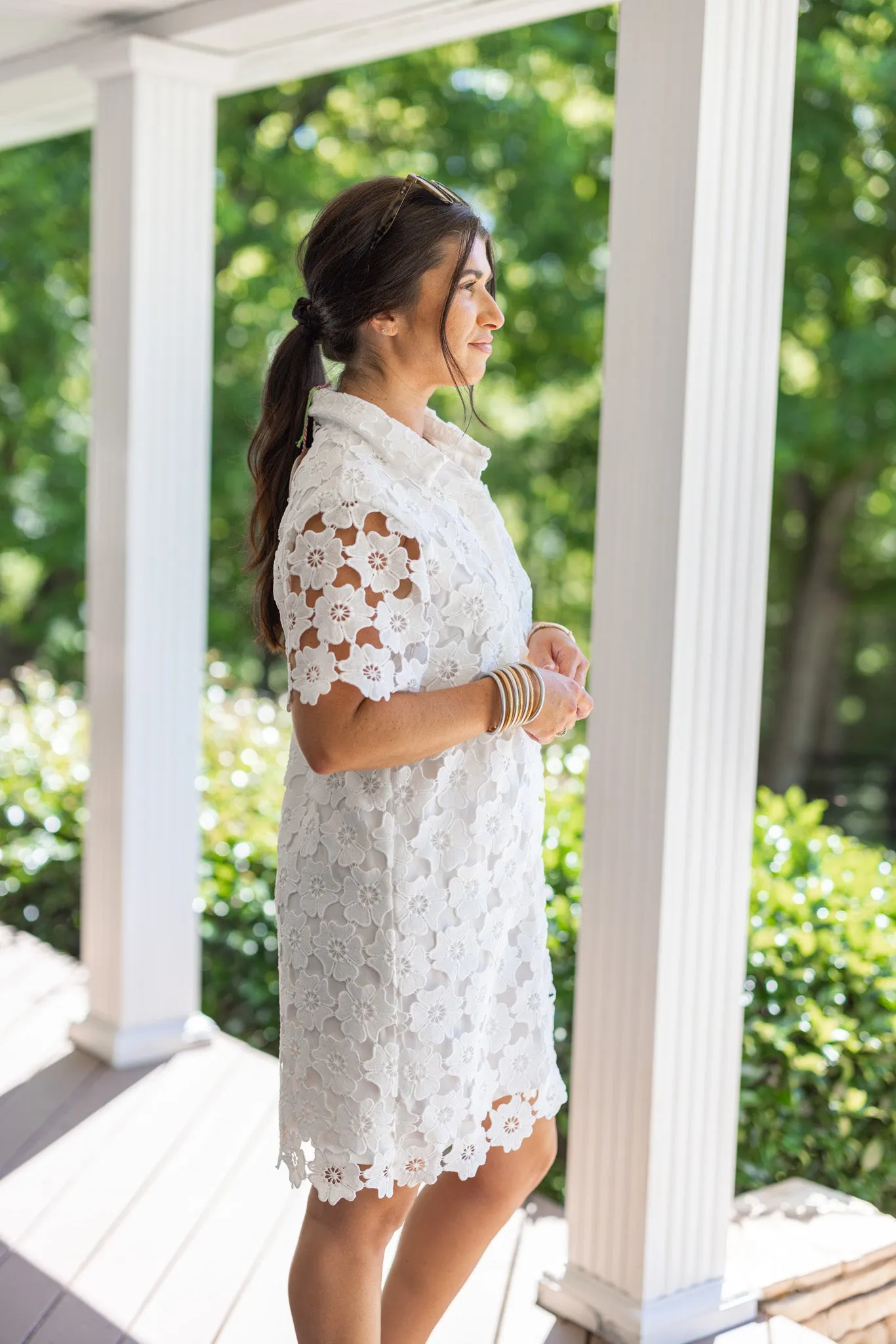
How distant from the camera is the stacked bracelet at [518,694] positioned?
1.74 meters

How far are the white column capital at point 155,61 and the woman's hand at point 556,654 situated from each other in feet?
8.07

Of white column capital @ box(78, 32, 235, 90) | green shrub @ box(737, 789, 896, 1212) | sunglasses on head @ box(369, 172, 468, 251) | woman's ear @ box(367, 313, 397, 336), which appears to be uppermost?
white column capital @ box(78, 32, 235, 90)

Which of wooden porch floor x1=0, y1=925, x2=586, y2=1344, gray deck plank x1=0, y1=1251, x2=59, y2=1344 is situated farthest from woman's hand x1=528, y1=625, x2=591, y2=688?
gray deck plank x1=0, y1=1251, x2=59, y2=1344

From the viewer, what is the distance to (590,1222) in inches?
102

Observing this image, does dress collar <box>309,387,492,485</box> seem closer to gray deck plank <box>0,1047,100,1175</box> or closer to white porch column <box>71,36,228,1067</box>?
white porch column <box>71,36,228,1067</box>

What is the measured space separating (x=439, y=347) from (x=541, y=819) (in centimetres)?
65

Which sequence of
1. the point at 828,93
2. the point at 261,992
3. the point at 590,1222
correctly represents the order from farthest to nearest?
the point at 828,93
the point at 261,992
the point at 590,1222

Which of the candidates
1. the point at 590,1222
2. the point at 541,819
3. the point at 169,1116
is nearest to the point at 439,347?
the point at 541,819

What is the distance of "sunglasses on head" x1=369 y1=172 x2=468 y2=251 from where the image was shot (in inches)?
70.1

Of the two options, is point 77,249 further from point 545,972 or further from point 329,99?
point 545,972

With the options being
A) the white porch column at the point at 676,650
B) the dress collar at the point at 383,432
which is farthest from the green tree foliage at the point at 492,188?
the dress collar at the point at 383,432

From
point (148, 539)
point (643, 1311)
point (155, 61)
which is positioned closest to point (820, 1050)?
point (643, 1311)

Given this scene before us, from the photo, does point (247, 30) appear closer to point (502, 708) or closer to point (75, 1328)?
point (502, 708)

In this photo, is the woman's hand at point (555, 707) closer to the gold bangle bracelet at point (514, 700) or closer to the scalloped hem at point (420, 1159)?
the gold bangle bracelet at point (514, 700)
